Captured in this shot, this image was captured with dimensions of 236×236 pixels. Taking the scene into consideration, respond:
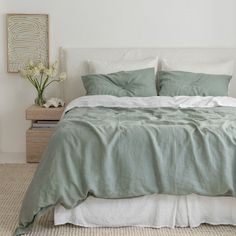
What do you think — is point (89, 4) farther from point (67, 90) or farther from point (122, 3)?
point (67, 90)

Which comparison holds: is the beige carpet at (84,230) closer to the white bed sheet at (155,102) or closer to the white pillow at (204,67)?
the white bed sheet at (155,102)

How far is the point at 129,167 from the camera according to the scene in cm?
279

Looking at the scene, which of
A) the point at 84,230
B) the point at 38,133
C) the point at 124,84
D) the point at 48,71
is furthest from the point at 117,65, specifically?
the point at 84,230

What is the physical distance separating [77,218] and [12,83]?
8.16ft

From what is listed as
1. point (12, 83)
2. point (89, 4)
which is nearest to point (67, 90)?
point (12, 83)

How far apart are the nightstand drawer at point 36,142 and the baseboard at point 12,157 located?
20 centimetres

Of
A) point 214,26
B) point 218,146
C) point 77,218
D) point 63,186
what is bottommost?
point 77,218

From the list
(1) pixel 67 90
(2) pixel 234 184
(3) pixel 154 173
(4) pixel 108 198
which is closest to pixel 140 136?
(3) pixel 154 173

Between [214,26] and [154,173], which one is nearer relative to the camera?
[154,173]

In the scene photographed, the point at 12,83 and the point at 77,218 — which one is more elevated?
the point at 12,83

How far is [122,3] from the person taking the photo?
4.89 meters

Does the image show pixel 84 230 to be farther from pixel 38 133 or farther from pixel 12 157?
pixel 12 157

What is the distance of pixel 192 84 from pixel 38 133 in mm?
1534

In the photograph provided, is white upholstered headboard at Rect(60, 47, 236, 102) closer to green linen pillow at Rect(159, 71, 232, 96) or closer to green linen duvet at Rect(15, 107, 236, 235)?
green linen pillow at Rect(159, 71, 232, 96)
